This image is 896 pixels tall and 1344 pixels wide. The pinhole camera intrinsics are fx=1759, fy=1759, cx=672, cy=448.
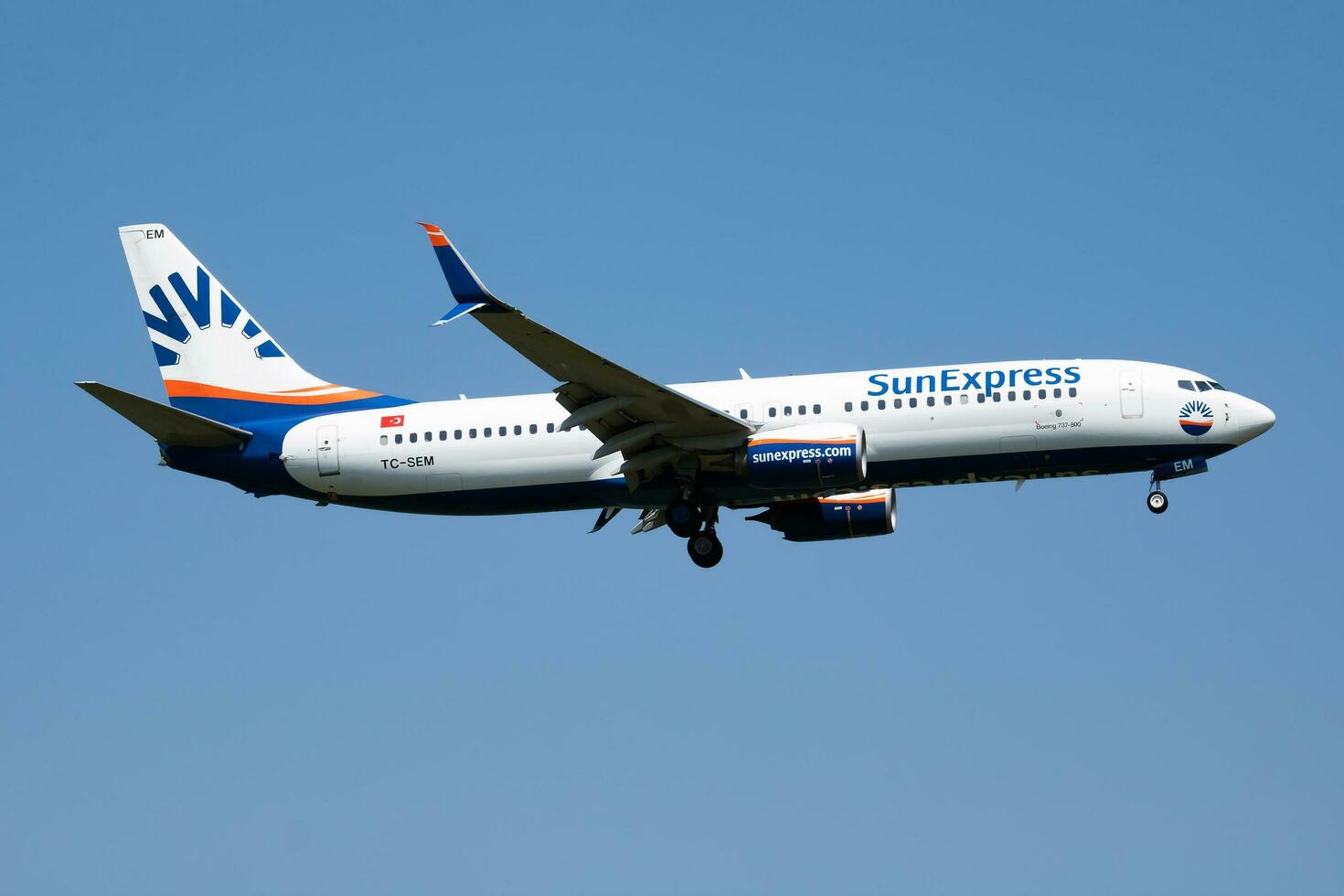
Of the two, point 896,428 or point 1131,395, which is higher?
point 1131,395

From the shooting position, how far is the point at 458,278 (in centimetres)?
3778

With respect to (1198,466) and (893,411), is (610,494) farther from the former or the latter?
(1198,466)

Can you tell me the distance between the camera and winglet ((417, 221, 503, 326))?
37.4 m

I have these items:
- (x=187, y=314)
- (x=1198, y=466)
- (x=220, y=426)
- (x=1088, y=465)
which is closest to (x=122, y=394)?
(x=220, y=426)

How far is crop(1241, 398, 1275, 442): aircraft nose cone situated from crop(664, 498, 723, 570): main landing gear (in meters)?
13.9

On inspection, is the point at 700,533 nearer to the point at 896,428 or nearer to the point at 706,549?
the point at 706,549

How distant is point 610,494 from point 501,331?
7.98m

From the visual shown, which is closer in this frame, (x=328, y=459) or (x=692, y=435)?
(x=692, y=435)

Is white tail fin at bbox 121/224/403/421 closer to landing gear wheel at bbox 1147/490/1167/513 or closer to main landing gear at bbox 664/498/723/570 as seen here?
main landing gear at bbox 664/498/723/570

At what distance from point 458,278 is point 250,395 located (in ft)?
46.2

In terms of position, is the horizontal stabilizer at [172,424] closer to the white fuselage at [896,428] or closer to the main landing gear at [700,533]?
the white fuselage at [896,428]

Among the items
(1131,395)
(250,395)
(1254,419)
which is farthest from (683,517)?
(1254,419)

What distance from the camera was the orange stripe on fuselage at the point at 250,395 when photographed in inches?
1939

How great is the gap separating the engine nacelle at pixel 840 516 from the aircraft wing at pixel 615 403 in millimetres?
5374
